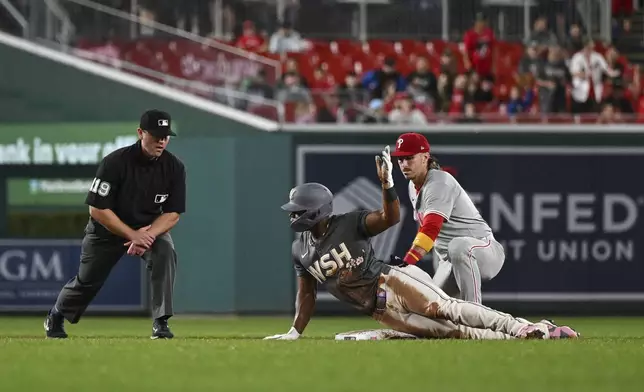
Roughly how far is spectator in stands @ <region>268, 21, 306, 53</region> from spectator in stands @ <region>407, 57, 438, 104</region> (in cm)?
210

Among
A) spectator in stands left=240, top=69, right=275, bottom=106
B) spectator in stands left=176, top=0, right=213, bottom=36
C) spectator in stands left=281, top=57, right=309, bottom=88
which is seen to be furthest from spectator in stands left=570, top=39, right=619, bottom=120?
spectator in stands left=176, top=0, right=213, bottom=36

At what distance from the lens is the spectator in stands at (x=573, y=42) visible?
19.4 metres

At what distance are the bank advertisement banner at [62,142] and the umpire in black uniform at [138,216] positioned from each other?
7.00m

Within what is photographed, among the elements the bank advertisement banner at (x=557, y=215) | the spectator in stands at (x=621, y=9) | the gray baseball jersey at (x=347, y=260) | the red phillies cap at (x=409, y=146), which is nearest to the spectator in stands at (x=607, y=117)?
the bank advertisement banner at (x=557, y=215)

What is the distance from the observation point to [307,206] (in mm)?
9508

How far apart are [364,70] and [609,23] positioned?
12.8ft

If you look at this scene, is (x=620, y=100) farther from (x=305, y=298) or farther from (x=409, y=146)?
(x=305, y=298)

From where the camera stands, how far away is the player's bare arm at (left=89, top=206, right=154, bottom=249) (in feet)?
33.2

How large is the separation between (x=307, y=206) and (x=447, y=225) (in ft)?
4.75

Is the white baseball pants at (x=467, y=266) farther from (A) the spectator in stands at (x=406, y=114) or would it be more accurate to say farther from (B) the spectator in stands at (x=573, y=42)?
(B) the spectator in stands at (x=573, y=42)

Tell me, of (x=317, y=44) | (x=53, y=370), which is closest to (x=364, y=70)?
(x=317, y=44)

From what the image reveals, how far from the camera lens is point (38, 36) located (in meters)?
18.5

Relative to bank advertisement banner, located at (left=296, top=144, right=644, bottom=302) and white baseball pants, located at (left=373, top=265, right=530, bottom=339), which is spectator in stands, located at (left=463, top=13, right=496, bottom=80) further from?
white baseball pants, located at (left=373, top=265, right=530, bottom=339)

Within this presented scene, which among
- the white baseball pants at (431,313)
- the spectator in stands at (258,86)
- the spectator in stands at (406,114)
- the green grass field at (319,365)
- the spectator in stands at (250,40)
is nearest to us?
the green grass field at (319,365)
